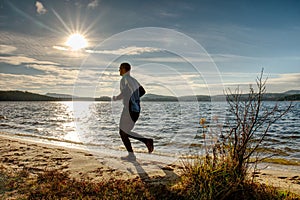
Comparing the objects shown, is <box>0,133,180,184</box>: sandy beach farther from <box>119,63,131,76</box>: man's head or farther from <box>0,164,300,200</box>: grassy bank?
<box>119,63,131,76</box>: man's head

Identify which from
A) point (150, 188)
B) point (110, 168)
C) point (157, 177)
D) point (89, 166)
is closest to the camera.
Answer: point (150, 188)

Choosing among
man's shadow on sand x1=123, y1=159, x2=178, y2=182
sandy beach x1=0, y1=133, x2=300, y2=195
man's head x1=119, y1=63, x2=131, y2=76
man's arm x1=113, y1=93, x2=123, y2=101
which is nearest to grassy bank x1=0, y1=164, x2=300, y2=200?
man's shadow on sand x1=123, y1=159, x2=178, y2=182

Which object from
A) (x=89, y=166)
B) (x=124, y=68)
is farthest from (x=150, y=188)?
(x=124, y=68)

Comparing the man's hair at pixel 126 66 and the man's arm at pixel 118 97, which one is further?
the man's hair at pixel 126 66

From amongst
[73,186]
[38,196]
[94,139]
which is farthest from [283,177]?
[94,139]

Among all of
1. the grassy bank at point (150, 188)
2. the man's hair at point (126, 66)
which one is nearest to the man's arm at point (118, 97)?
the man's hair at point (126, 66)

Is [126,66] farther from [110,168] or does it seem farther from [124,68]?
[110,168]

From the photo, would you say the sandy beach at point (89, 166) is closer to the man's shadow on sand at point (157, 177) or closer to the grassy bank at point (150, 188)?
the man's shadow on sand at point (157, 177)

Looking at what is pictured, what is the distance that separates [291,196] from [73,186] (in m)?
3.83

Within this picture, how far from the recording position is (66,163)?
24.0ft

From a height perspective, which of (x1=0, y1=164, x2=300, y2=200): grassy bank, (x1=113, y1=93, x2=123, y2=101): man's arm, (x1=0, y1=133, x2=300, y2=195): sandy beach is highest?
(x1=113, y1=93, x2=123, y2=101): man's arm

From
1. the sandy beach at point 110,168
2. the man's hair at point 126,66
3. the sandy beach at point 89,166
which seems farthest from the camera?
the man's hair at point 126,66

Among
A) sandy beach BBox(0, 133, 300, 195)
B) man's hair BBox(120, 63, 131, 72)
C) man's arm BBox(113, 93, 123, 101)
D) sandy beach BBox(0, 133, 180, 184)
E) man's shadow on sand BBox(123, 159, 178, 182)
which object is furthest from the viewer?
man's hair BBox(120, 63, 131, 72)

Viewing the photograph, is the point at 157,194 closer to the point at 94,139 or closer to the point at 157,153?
the point at 157,153
